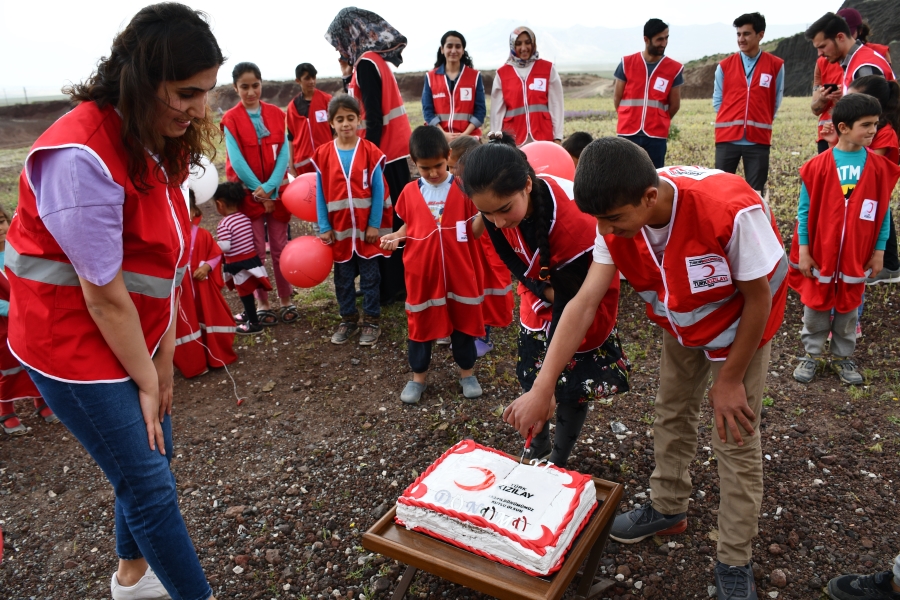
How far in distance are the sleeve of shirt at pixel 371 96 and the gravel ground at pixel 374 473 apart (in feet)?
6.07

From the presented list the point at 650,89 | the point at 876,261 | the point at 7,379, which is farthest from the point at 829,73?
the point at 7,379

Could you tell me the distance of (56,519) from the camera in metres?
3.22

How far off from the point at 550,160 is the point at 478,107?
259 centimetres

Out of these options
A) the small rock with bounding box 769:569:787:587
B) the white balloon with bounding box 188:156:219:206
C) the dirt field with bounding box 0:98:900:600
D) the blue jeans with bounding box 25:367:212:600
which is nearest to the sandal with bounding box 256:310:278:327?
the dirt field with bounding box 0:98:900:600

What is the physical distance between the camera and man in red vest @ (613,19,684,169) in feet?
19.8

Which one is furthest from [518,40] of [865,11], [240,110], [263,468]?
[865,11]

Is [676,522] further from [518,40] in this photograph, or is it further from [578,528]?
[518,40]

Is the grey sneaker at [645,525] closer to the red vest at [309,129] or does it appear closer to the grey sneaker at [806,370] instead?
the grey sneaker at [806,370]

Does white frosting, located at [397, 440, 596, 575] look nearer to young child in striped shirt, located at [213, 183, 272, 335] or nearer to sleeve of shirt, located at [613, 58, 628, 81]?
young child in striped shirt, located at [213, 183, 272, 335]

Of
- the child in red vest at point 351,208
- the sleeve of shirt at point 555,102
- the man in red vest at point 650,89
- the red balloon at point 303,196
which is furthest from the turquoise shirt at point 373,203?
the man in red vest at point 650,89

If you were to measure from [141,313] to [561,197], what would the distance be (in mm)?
1617

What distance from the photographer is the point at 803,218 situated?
3979mm

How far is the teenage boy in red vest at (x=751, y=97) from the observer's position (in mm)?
5957

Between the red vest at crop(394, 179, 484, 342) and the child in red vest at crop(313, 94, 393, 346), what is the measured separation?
2.71 ft
